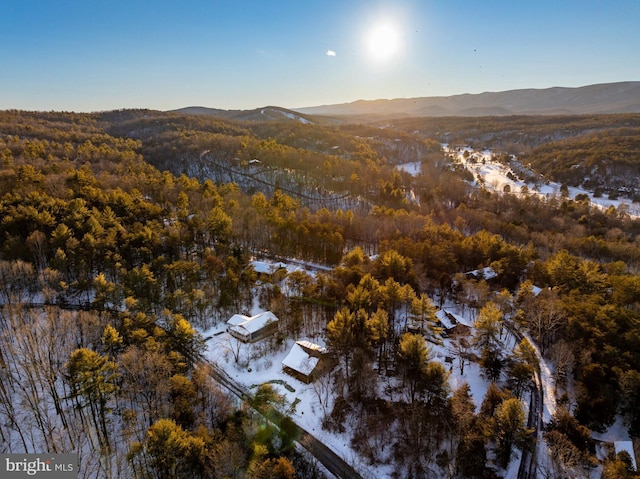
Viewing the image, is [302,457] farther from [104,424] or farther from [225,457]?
[104,424]

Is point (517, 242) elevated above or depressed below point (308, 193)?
below

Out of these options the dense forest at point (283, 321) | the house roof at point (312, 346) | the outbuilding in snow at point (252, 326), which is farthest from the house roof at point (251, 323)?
the house roof at point (312, 346)

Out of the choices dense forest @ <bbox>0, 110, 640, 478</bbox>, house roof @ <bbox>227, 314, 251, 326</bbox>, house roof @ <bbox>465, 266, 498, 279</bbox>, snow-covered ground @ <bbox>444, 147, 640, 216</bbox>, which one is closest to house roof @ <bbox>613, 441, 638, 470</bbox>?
dense forest @ <bbox>0, 110, 640, 478</bbox>

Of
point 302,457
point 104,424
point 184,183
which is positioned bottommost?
point 302,457

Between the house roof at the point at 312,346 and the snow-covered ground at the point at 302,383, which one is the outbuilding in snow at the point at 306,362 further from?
the snow-covered ground at the point at 302,383

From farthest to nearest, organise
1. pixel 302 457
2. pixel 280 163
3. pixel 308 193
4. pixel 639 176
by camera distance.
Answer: pixel 639 176 < pixel 280 163 < pixel 308 193 < pixel 302 457

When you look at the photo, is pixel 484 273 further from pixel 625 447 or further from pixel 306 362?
pixel 306 362

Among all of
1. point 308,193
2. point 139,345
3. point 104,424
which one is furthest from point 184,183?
point 104,424
